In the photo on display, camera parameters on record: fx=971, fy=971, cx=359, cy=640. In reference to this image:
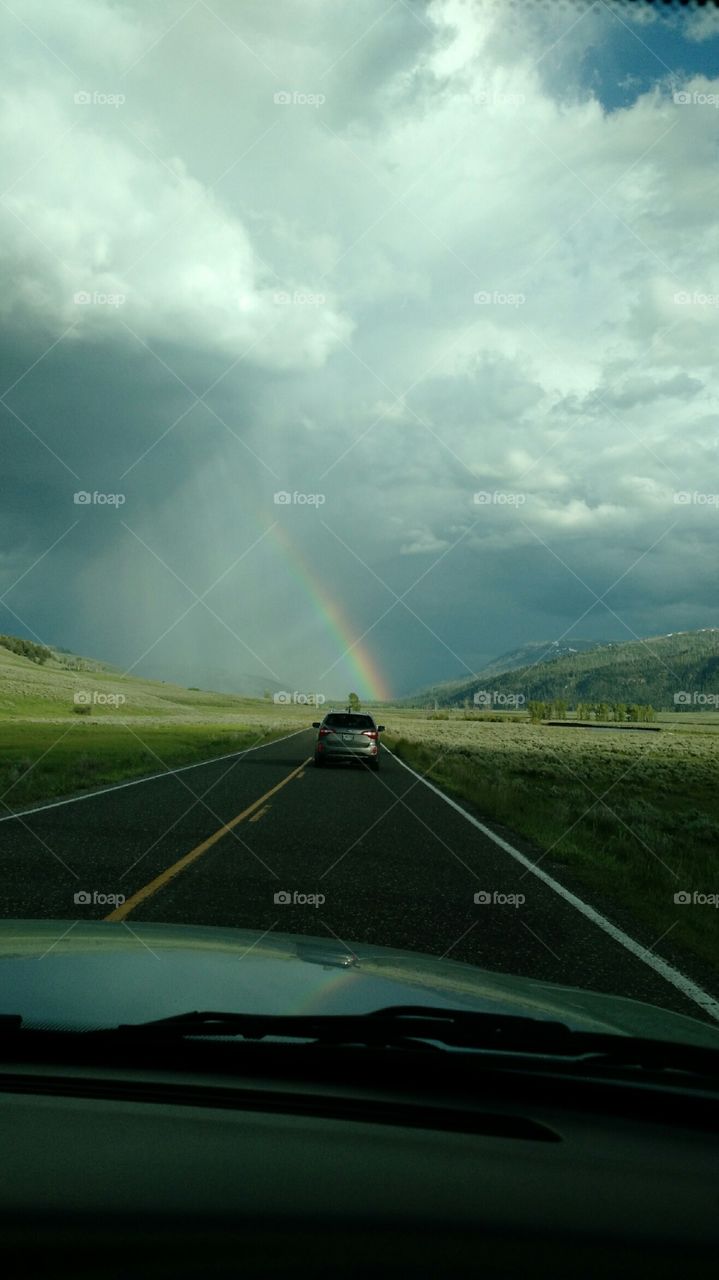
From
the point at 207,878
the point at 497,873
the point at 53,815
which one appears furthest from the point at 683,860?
the point at 53,815

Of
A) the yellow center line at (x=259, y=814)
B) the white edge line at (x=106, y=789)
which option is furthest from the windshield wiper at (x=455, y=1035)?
the white edge line at (x=106, y=789)

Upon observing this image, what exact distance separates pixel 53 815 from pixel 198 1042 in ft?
42.8

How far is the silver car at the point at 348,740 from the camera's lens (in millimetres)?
28062

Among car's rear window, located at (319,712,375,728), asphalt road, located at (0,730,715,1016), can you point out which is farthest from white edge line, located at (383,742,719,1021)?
car's rear window, located at (319,712,375,728)

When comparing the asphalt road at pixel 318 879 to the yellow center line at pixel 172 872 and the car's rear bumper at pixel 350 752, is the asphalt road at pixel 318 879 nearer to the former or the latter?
the yellow center line at pixel 172 872

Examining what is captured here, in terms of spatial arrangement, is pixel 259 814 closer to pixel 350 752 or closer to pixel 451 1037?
pixel 350 752

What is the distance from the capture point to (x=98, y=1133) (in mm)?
2121

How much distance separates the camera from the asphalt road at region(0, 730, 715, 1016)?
7074 mm

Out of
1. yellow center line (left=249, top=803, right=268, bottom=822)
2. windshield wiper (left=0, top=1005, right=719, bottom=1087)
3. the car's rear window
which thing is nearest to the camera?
windshield wiper (left=0, top=1005, right=719, bottom=1087)

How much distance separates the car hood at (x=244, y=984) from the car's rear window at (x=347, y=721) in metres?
24.3

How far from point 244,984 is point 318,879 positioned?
659cm

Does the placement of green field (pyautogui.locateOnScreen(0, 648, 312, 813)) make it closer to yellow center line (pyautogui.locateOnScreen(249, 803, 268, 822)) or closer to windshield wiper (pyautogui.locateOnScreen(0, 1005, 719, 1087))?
yellow center line (pyautogui.locateOnScreen(249, 803, 268, 822))

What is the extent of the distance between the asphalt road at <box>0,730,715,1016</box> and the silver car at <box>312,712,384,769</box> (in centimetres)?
1034

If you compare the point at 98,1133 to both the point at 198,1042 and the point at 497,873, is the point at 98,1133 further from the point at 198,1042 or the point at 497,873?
the point at 497,873
